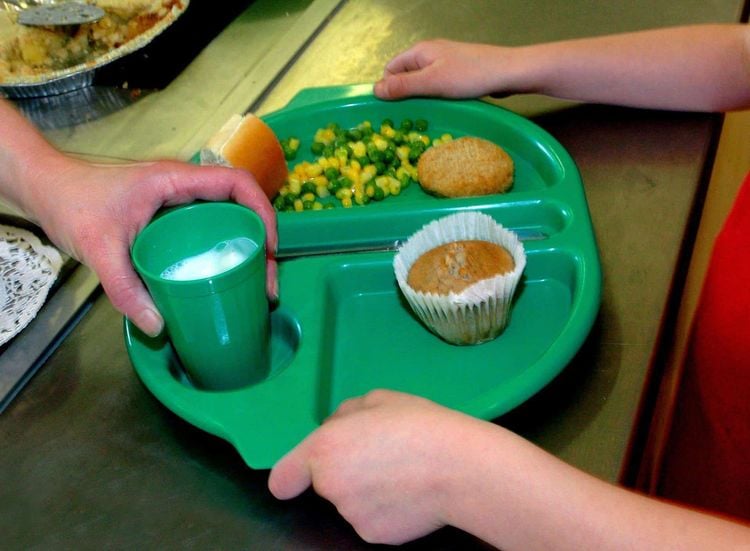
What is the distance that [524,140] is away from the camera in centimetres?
108

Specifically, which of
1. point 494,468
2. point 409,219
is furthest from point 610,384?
point 409,219

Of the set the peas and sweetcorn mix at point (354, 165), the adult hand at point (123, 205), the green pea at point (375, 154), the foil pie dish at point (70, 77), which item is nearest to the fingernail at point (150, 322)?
the adult hand at point (123, 205)

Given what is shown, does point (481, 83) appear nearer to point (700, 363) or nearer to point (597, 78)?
point (597, 78)

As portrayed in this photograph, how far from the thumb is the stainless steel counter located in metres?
0.05

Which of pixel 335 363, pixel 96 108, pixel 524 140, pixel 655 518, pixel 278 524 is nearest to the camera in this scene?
pixel 655 518

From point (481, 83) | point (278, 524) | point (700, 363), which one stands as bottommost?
point (700, 363)

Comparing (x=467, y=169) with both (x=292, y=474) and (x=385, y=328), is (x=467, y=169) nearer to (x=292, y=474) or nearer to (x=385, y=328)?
(x=385, y=328)

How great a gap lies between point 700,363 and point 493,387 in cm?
38

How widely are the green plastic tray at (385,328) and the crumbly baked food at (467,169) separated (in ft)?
0.09

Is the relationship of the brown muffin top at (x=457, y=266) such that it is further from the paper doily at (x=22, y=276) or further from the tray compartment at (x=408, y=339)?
the paper doily at (x=22, y=276)

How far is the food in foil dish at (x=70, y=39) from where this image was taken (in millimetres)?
1449

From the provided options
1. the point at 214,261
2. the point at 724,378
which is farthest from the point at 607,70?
the point at 214,261

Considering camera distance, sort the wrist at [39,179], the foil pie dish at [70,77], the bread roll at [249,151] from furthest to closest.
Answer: the foil pie dish at [70,77] < the bread roll at [249,151] < the wrist at [39,179]

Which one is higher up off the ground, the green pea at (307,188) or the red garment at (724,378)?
the green pea at (307,188)
